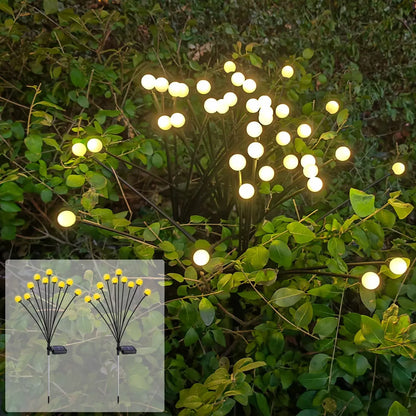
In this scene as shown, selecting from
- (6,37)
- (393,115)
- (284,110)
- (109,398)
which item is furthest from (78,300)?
(393,115)

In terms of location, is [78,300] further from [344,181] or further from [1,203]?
[344,181]

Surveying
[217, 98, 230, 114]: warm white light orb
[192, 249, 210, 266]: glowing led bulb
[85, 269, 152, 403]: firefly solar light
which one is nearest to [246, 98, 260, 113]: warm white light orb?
[217, 98, 230, 114]: warm white light orb

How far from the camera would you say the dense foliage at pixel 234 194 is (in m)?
0.76

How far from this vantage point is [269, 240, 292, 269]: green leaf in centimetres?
71

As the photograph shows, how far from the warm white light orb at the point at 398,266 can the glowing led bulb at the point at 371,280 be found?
0.03 m

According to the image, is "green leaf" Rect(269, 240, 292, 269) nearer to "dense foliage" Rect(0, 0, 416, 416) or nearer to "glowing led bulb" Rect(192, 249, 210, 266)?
"dense foliage" Rect(0, 0, 416, 416)

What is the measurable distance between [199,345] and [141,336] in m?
0.21

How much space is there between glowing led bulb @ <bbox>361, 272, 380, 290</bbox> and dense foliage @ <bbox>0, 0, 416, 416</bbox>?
0.04 metres

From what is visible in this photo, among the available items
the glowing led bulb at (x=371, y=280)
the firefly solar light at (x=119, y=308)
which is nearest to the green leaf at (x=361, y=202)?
the glowing led bulb at (x=371, y=280)

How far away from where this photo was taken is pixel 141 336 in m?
0.92

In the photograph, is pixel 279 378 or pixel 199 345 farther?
pixel 199 345

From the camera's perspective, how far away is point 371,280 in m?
0.66

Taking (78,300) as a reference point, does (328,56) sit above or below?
above

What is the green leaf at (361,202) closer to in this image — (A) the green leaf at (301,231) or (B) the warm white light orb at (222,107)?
(A) the green leaf at (301,231)
